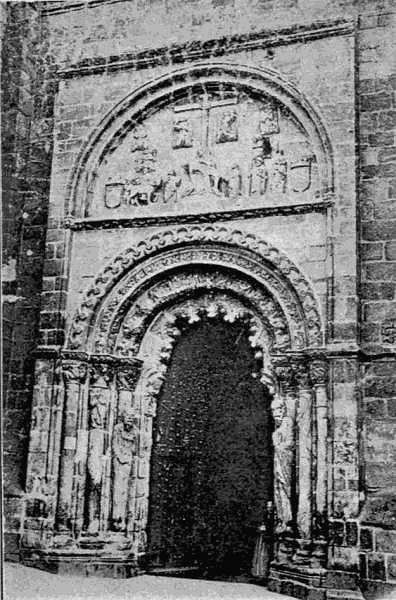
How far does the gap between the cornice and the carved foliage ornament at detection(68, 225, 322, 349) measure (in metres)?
1.88

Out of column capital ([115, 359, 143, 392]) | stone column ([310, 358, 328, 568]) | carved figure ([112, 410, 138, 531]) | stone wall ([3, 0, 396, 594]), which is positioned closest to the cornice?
stone wall ([3, 0, 396, 594])

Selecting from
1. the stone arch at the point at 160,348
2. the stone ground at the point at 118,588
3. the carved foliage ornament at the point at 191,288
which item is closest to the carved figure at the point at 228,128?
the carved foliage ornament at the point at 191,288

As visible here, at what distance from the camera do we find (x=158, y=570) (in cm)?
721

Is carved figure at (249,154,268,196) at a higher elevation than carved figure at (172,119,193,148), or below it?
below

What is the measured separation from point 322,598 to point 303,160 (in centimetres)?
406

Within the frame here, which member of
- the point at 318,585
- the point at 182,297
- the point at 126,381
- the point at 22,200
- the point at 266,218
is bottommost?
the point at 318,585

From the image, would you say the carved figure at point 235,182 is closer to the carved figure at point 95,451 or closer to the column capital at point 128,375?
the column capital at point 128,375

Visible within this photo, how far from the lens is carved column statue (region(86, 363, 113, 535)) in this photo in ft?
23.6

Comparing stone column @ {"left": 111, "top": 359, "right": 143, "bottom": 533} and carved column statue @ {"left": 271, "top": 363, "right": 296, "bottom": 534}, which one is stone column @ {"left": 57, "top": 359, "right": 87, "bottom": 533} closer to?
stone column @ {"left": 111, "top": 359, "right": 143, "bottom": 533}

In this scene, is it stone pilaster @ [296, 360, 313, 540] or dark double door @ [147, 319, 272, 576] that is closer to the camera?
stone pilaster @ [296, 360, 313, 540]

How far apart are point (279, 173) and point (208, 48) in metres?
1.58

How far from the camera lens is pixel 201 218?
7.50 m

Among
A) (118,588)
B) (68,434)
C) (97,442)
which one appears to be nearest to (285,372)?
(97,442)

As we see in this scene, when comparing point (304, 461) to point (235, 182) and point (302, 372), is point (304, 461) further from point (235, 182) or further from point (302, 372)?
point (235, 182)
